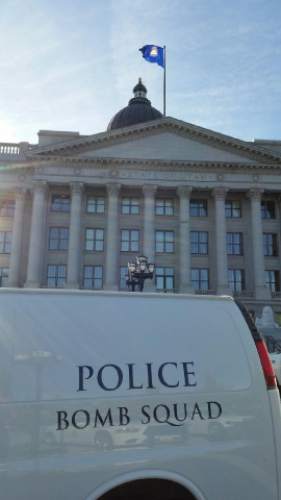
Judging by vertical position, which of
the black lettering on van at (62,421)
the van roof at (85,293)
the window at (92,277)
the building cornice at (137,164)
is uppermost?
the building cornice at (137,164)

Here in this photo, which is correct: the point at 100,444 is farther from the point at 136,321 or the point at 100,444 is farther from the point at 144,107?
A: the point at 144,107

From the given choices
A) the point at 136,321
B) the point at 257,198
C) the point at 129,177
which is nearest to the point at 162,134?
the point at 129,177

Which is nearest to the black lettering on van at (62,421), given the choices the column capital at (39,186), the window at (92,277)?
the window at (92,277)

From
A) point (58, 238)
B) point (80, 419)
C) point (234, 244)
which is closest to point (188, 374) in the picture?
point (80, 419)

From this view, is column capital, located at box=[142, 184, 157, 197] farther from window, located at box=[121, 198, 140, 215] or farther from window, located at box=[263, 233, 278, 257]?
Answer: window, located at box=[263, 233, 278, 257]

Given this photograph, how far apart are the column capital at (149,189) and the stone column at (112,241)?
2.61 meters

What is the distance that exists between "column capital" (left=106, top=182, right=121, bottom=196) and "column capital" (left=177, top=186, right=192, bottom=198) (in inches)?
238

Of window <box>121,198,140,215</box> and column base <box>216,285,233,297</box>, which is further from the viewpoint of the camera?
window <box>121,198,140,215</box>

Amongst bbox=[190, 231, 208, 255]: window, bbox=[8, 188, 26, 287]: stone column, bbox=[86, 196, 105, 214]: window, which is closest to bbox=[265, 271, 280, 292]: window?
bbox=[190, 231, 208, 255]: window

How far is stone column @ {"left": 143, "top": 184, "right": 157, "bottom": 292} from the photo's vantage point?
3788 cm

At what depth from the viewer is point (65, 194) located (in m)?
41.0

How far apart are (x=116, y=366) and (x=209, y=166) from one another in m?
38.7

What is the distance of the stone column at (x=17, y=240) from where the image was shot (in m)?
37.2

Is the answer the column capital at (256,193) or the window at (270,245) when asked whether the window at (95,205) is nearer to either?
the column capital at (256,193)
